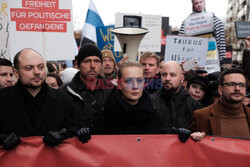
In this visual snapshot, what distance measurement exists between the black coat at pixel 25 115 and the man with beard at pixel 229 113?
1400 millimetres

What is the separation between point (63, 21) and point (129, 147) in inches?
101

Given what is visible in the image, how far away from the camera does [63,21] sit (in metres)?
4.32

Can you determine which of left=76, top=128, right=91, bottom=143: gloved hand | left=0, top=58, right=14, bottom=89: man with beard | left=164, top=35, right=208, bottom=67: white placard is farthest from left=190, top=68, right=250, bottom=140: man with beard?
left=164, top=35, right=208, bottom=67: white placard

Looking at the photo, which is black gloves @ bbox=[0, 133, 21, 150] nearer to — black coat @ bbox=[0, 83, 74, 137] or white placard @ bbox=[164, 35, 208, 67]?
black coat @ bbox=[0, 83, 74, 137]

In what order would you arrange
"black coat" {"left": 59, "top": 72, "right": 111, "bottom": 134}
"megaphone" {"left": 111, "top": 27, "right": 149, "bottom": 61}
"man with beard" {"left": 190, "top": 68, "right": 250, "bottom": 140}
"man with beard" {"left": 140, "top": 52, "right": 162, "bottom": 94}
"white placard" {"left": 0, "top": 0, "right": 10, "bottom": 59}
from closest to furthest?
"man with beard" {"left": 190, "top": 68, "right": 250, "bottom": 140}
"black coat" {"left": 59, "top": 72, "right": 111, "bottom": 134}
"megaphone" {"left": 111, "top": 27, "right": 149, "bottom": 61}
"man with beard" {"left": 140, "top": 52, "right": 162, "bottom": 94}
"white placard" {"left": 0, "top": 0, "right": 10, "bottom": 59}

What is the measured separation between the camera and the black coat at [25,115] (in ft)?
7.71

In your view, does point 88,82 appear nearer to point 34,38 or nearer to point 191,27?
point 34,38

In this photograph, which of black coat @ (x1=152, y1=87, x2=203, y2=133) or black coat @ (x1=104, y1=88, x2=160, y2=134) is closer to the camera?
black coat @ (x1=104, y1=88, x2=160, y2=134)

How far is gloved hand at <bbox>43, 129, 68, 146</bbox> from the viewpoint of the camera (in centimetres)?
221

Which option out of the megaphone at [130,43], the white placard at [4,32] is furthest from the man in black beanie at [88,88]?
the white placard at [4,32]

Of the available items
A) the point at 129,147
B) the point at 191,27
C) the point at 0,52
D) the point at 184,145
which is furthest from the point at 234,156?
the point at 191,27

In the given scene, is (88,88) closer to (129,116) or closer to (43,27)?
(129,116)

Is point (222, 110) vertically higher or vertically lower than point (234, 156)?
higher

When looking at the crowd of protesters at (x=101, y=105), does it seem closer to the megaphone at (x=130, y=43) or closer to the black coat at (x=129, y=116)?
the black coat at (x=129, y=116)
